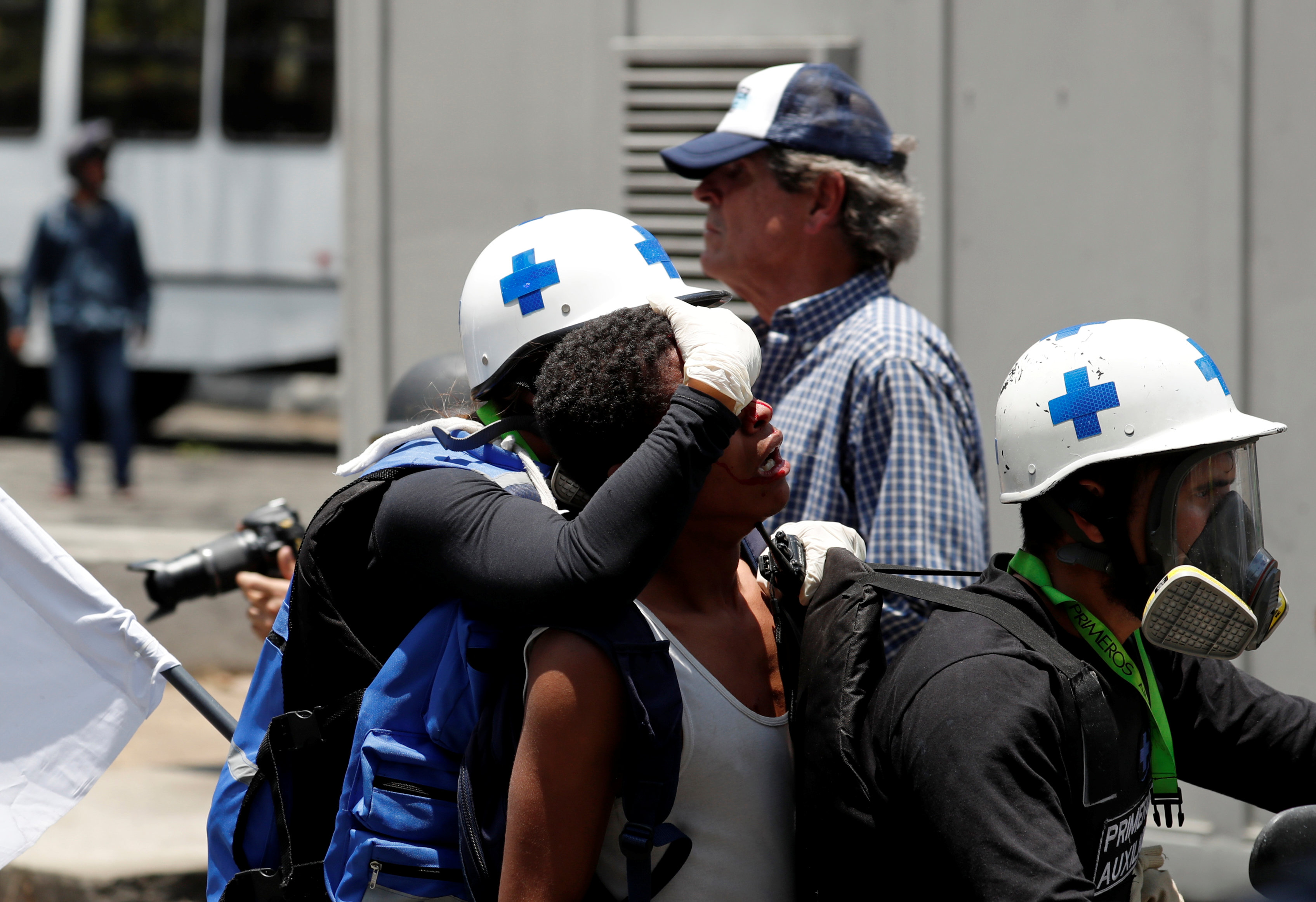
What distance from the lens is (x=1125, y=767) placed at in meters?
1.90

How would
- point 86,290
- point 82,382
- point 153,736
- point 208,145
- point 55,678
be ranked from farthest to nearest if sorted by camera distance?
point 208,145 → point 82,382 → point 86,290 → point 153,736 → point 55,678

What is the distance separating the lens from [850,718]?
6.17 ft

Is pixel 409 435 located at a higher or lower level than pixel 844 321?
lower

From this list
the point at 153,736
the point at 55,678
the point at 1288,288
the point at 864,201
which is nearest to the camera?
the point at 55,678

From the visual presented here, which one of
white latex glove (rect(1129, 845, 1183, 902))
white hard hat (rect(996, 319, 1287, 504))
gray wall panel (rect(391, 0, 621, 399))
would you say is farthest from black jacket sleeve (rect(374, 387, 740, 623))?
gray wall panel (rect(391, 0, 621, 399))

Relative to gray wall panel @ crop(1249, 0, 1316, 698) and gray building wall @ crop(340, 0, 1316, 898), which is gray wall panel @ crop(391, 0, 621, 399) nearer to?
gray building wall @ crop(340, 0, 1316, 898)

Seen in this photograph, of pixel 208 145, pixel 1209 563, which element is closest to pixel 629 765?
pixel 1209 563

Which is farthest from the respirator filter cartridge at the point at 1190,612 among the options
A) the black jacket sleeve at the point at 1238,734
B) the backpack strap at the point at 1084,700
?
the black jacket sleeve at the point at 1238,734

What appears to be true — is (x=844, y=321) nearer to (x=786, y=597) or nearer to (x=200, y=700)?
(x=786, y=597)

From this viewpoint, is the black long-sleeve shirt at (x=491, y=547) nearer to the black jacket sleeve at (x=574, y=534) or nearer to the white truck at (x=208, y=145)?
the black jacket sleeve at (x=574, y=534)

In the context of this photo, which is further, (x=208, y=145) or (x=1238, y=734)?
(x=208, y=145)

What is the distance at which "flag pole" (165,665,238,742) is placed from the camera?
8.26 ft

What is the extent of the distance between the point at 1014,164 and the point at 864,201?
3.74 feet

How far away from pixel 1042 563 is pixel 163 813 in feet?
11.9
